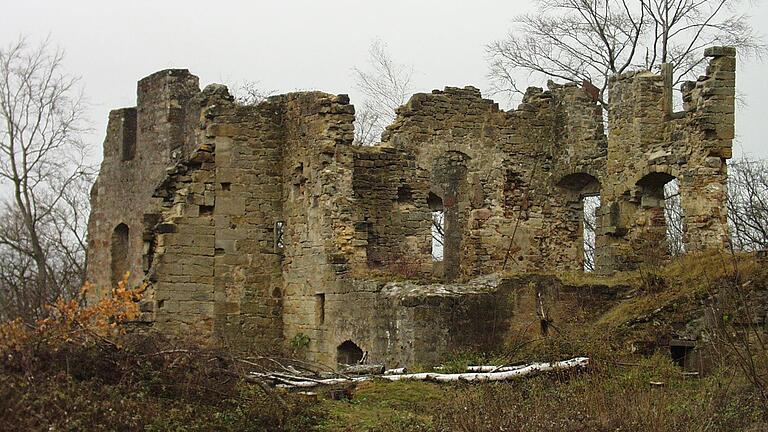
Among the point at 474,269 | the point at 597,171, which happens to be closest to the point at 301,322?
the point at 474,269

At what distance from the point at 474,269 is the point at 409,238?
8.34ft

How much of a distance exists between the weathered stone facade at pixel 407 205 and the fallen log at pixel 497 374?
2.13 metres

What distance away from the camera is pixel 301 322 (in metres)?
21.4

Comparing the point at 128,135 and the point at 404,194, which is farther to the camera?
the point at 128,135

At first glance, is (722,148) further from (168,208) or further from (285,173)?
(168,208)

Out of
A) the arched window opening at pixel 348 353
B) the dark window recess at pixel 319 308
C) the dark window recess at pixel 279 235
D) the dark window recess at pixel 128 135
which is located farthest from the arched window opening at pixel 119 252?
the arched window opening at pixel 348 353

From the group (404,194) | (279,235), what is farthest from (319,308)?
(404,194)

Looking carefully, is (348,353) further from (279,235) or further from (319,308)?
(279,235)

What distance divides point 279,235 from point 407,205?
2.28 m

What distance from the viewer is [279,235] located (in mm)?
22391

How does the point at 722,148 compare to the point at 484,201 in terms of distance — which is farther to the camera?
the point at 484,201

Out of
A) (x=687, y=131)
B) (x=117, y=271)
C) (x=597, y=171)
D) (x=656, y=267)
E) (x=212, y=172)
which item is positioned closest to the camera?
(x=656, y=267)

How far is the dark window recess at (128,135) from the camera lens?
A: 96.1ft

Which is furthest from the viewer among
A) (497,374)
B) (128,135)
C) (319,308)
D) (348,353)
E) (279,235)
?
(128,135)
